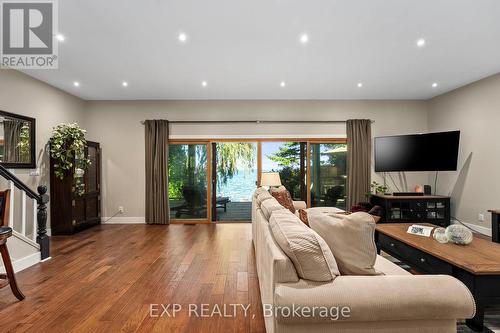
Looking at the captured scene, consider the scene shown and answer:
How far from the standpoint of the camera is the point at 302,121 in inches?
229

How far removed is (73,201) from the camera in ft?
15.5

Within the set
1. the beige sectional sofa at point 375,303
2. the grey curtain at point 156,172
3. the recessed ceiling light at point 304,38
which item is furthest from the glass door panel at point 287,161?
the beige sectional sofa at point 375,303

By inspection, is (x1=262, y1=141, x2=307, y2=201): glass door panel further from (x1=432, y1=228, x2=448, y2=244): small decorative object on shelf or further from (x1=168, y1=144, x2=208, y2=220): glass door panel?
(x1=432, y1=228, x2=448, y2=244): small decorative object on shelf

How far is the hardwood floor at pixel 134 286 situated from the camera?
200 centimetres

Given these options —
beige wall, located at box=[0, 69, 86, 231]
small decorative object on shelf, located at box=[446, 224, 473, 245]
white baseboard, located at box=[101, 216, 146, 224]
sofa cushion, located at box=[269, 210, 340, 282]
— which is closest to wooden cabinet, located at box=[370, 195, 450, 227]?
small decorative object on shelf, located at box=[446, 224, 473, 245]

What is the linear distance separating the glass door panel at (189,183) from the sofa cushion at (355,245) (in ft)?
15.3

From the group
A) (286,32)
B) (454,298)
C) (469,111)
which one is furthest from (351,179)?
(454,298)

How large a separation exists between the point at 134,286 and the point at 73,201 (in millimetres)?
3006

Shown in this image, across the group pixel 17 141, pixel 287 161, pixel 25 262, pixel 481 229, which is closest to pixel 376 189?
pixel 481 229

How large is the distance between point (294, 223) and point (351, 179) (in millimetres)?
4508

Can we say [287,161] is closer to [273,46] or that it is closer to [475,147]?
[273,46]

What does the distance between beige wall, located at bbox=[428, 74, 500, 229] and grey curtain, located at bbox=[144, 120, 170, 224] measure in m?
6.01

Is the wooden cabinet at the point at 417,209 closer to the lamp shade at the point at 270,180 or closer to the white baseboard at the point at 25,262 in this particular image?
the lamp shade at the point at 270,180

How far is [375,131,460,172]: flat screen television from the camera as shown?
476 cm
